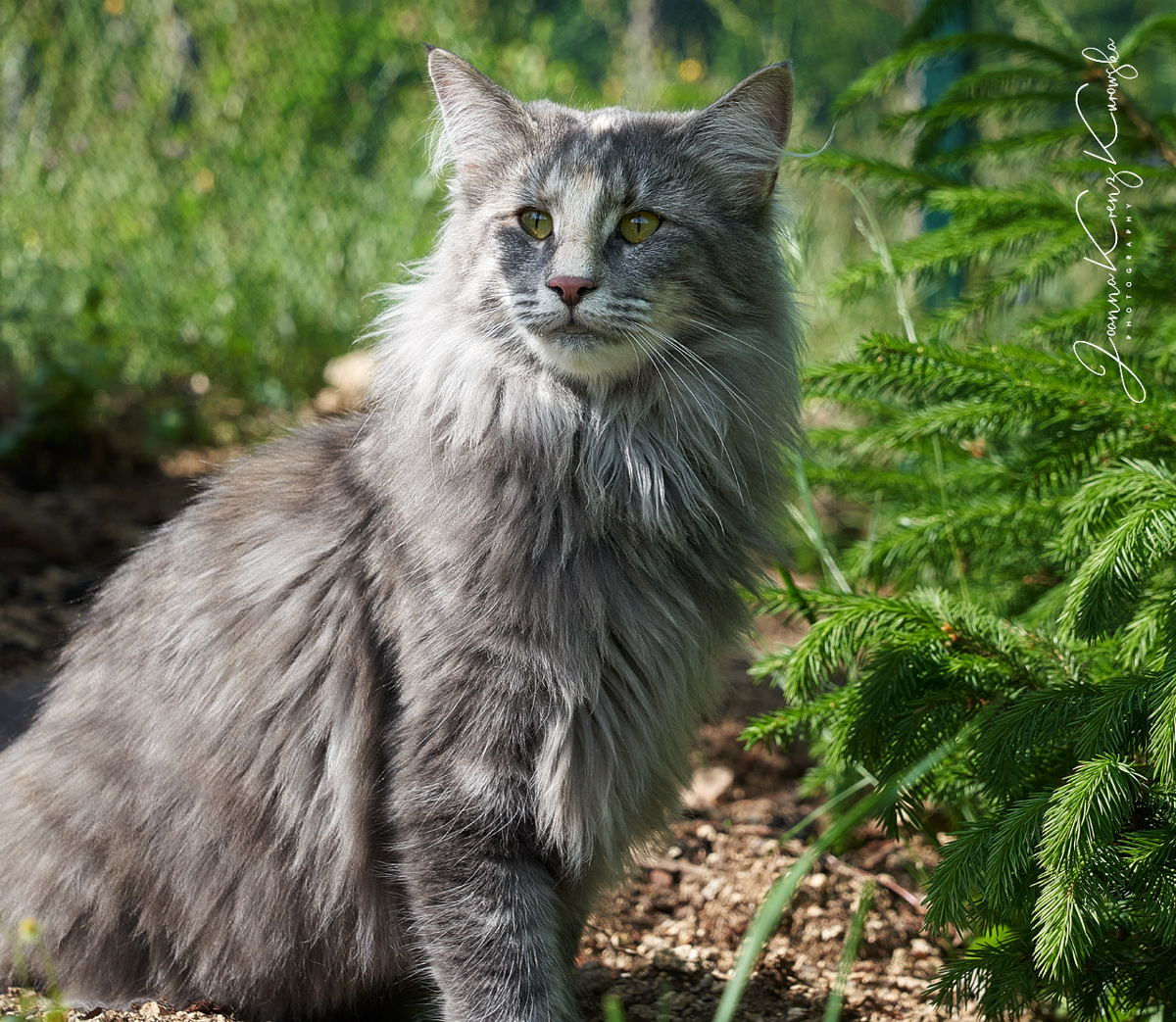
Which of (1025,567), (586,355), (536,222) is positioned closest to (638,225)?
(536,222)

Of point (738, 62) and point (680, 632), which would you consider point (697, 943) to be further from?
point (738, 62)

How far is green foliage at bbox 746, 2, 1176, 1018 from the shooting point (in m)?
1.66

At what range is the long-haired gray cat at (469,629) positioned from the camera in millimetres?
1942

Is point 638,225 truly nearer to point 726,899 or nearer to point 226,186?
point 726,899

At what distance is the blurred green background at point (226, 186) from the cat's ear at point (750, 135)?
2334 mm

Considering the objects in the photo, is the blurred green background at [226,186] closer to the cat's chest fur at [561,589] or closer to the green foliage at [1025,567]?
the green foliage at [1025,567]

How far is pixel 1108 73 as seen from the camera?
2.64m

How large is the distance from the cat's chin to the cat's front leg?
2.31 feet

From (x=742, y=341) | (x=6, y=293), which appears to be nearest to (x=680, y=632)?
(x=742, y=341)

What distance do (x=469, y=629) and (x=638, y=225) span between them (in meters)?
0.88

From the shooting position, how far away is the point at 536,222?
85.8 inches

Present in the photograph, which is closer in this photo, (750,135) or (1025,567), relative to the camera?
(750,135)

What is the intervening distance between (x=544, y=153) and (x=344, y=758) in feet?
4.21

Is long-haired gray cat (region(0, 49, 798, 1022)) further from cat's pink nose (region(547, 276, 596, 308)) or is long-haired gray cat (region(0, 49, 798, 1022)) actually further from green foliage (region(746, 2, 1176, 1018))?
green foliage (region(746, 2, 1176, 1018))
